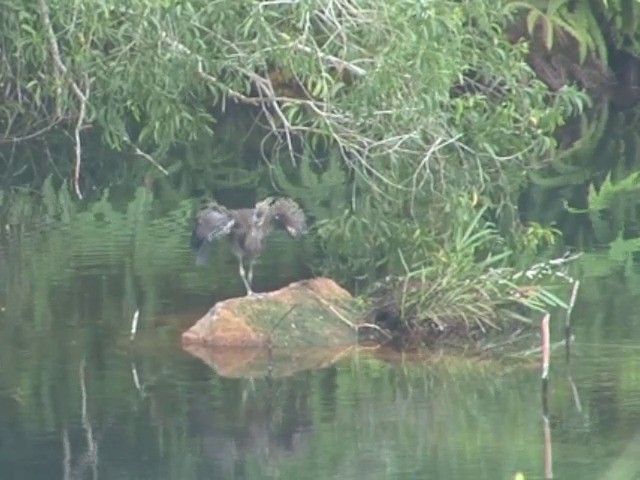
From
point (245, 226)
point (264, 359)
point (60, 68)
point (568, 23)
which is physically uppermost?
point (568, 23)

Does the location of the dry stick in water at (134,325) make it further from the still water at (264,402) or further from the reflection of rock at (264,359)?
the reflection of rock at (264,359)

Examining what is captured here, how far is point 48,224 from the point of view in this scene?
44.5 ft

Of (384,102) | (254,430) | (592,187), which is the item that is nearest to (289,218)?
(384,102)

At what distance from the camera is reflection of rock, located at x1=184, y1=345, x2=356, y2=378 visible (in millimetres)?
9219

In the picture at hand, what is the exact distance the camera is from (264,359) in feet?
31.0

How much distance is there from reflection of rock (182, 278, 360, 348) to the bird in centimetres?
29

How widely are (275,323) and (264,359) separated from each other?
0.28 meters

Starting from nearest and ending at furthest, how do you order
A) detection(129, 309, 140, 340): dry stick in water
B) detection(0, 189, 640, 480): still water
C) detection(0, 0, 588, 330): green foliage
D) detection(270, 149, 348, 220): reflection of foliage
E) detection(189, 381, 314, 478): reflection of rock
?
detection(0, 189, 640, 480): still water → detection(189, 381, 314, 478): reflection of rock → detection(129, 309, 140, 340): dry stick in water → detection(0, 0, 588, 330): green foliage → detection(270, 149, 348, 220): reflection of foliage

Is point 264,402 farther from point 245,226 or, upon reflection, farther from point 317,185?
point 317,185

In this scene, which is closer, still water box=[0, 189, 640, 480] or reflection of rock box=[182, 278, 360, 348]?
still water box=[0, 189, 640, 480]

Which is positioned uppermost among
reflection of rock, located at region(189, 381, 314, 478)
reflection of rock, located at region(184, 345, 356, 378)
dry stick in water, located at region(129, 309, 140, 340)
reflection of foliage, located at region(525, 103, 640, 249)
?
reflection of foliage, located at region(525, 103, 640, 249)

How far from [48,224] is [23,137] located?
1292 mm

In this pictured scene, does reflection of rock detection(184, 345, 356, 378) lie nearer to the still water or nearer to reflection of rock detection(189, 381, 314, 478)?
the still water

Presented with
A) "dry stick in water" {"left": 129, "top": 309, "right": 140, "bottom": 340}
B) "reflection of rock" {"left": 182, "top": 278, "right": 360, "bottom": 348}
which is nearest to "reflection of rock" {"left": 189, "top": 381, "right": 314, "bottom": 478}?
"reflection of rock" {"left": 182, "top": 278, "right": 360, "bottom": 348}
